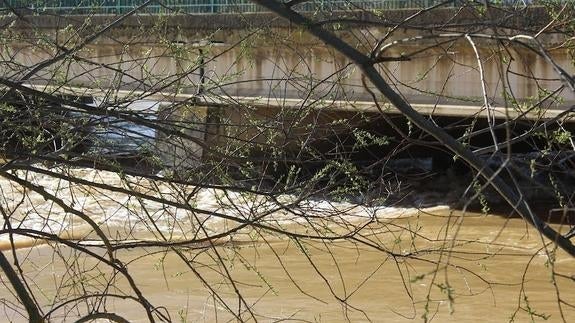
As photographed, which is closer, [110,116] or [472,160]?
[472,160]

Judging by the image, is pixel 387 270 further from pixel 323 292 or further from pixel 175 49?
pixel 175 49

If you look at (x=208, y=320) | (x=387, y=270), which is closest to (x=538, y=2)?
(x=208, y=320)

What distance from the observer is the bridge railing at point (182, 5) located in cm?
470

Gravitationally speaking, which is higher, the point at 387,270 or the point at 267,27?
the point at 267,27

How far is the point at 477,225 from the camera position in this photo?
1432cm

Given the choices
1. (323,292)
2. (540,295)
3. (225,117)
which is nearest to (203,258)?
(323,292)

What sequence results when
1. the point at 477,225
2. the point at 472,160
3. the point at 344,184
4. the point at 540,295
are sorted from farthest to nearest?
the point at 477,225
the point at 540,295
the point at 344,184
the point at 472,160

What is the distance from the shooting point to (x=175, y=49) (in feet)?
15.3

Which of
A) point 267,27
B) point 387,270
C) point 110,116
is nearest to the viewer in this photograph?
point 110,116

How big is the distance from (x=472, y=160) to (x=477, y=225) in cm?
1217

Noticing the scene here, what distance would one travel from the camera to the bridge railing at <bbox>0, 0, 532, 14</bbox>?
15.4ft

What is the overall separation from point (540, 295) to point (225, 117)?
20.4ft

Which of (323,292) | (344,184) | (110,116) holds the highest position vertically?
(110,116)

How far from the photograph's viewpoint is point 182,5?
12.3 m
